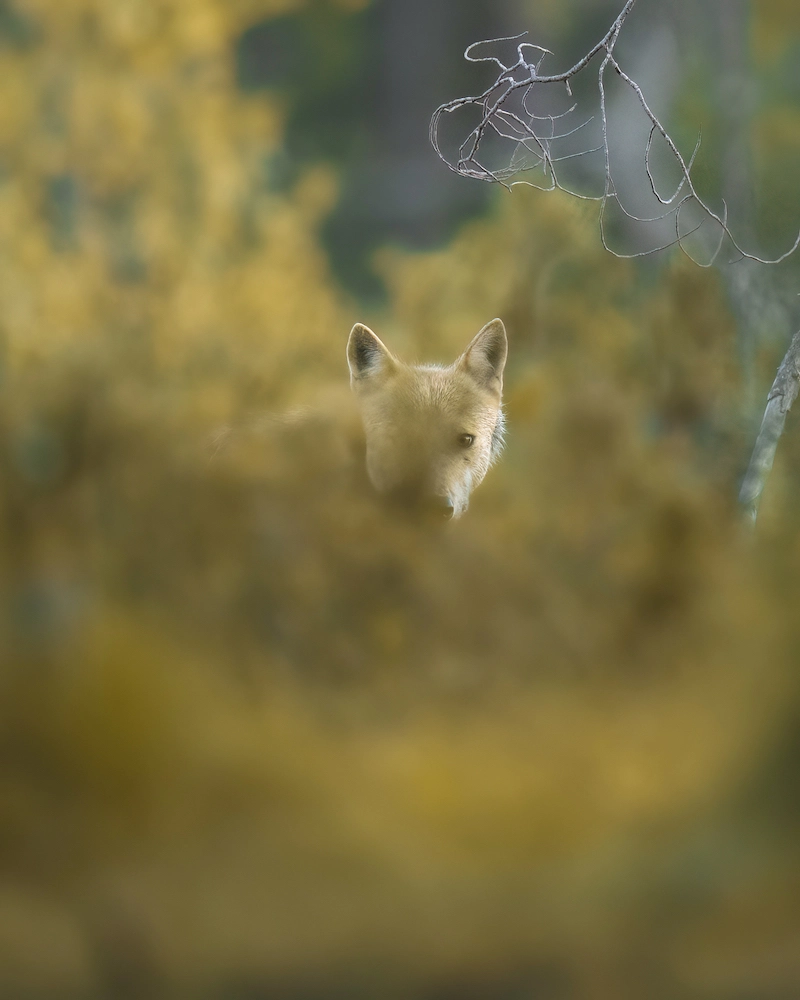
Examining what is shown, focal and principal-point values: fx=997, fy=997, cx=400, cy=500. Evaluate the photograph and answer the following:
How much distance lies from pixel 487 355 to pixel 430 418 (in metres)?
0.18

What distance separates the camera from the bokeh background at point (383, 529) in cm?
205

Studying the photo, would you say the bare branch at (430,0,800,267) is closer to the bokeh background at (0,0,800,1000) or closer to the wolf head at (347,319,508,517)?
the bokeh background at (0,0,800,1000)

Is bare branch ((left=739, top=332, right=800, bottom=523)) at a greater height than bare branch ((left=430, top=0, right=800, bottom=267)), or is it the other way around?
bare branch ((left=430, top=0, right=800, bottom=267))

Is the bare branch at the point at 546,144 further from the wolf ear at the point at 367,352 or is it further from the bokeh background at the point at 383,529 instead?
the wolf ear at the point at 367,352

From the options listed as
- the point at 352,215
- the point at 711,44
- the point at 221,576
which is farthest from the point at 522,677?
the point at 711,44

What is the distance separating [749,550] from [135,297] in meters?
1.39

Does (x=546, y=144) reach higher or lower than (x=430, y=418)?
higher

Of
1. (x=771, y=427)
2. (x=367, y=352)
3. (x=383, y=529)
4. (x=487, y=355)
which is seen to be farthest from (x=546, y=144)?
(x=383, y=529)

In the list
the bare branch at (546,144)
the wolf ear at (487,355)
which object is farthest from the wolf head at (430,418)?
the bare branch at (546,144)

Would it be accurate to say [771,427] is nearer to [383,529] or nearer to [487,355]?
[487,355]

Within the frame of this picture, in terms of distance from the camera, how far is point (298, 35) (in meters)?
2.09

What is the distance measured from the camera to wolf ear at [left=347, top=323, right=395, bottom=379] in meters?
1.98

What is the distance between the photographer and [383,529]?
2027 millimetres

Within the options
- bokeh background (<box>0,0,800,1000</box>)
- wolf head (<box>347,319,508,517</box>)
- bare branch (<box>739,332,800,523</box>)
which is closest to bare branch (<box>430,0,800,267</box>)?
bokeh background (<box>0,0,800,1000</box>)
